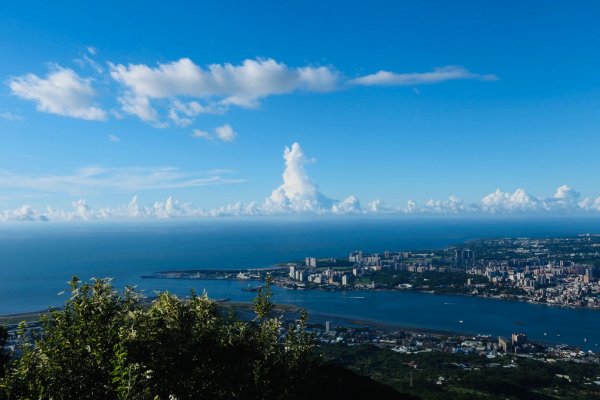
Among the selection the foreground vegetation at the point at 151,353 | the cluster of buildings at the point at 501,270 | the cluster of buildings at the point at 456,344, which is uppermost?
the foreground vegetation at the point at 151,353

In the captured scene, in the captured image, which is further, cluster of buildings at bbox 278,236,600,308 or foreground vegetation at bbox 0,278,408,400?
cluster of buildings at bbox 278,236,600,308

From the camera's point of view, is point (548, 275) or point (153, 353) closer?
point (153, 353)

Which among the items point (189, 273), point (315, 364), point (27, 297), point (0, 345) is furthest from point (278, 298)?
point (315, 364)

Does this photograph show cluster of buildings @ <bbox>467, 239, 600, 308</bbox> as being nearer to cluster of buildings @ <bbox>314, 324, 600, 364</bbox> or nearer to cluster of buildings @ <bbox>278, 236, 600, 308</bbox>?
cluster of buildings @ <bbox>278, 236, 600, 308</bbox>

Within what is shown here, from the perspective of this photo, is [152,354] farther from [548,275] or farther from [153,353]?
[548,275]

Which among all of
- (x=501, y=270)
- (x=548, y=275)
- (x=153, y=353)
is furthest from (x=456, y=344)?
(x=501, y=270)

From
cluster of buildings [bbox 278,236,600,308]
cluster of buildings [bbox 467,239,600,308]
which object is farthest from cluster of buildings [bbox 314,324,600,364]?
cluster of buildings [bbox 278,236,600,308]

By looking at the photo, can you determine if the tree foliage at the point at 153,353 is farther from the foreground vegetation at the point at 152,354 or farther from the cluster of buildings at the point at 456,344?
the cluster of buildings at the point at 456,344

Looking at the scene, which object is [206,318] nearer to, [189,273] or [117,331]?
[117,331]

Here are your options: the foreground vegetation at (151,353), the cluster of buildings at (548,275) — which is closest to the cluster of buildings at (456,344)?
the cluster of buildings at (548,275)
